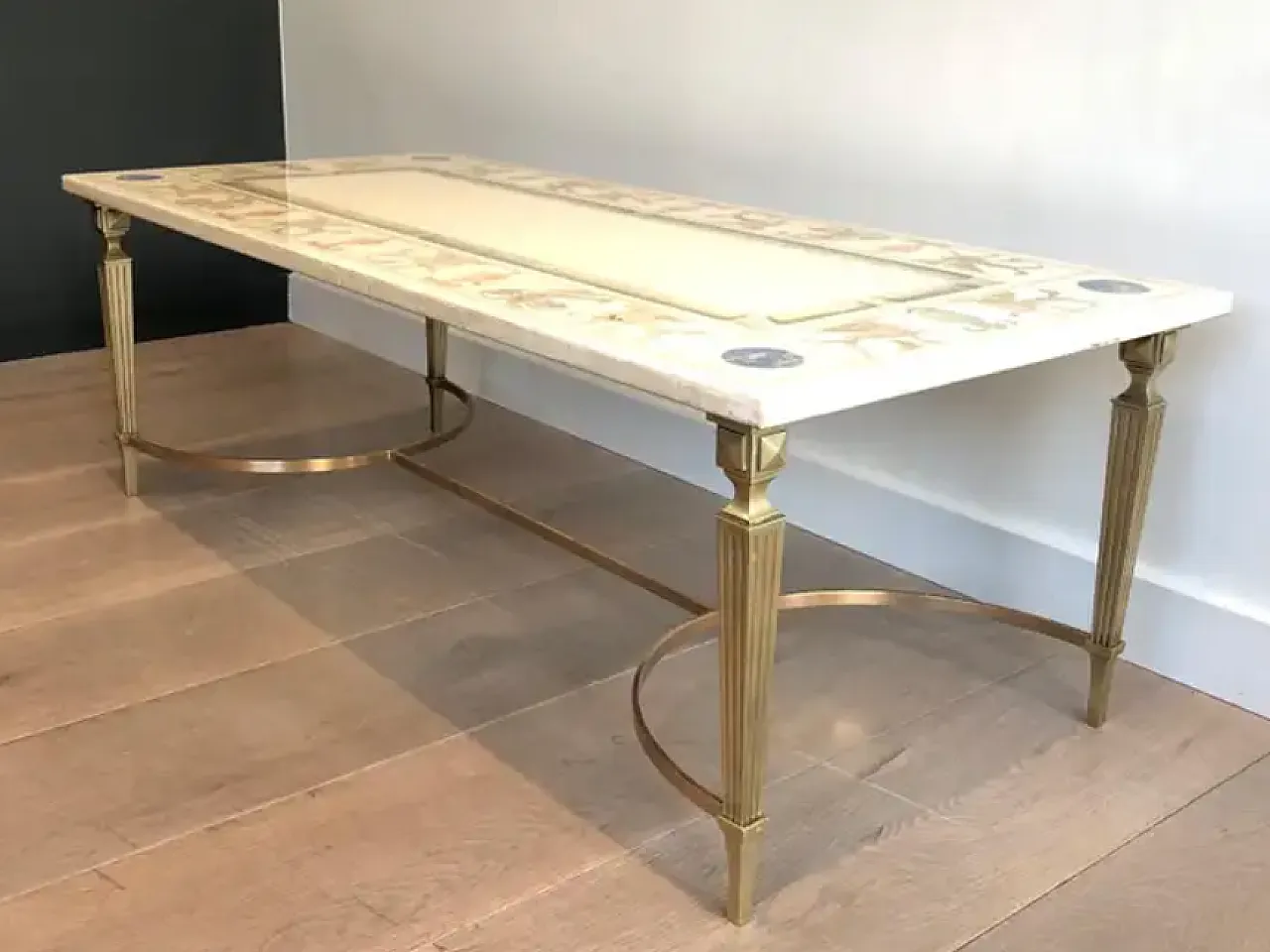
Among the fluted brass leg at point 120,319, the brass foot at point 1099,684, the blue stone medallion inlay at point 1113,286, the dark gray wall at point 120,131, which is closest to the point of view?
the blue stone medallion inlay at point 1113,286

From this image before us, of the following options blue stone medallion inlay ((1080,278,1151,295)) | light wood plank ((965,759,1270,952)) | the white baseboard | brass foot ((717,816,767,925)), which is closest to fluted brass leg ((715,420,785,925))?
brass foot ((717,816,767,925))

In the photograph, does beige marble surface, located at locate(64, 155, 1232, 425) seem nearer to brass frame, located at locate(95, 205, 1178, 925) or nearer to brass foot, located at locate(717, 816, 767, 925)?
brass frame, located at locate(95, 205, 1178, 925)

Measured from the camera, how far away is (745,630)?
4.16 feet

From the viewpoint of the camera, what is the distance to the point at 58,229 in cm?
318

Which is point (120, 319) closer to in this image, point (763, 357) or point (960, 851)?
point (763, 357)

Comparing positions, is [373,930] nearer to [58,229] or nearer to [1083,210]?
[1083,210]

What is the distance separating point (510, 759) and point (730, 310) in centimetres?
59

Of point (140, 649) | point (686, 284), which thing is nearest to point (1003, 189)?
point (686, 284)

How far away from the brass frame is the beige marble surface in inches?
2.8

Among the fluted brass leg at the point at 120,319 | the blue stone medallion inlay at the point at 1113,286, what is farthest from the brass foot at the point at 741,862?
the fluted brass leg at the point at 120,319

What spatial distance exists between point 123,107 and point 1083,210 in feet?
7.46

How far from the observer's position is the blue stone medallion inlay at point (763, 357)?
47.5 inches

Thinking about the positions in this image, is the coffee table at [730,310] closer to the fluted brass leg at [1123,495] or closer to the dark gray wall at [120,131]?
the fluted brass leg at [1123,495]

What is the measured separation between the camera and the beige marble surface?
123 cm
